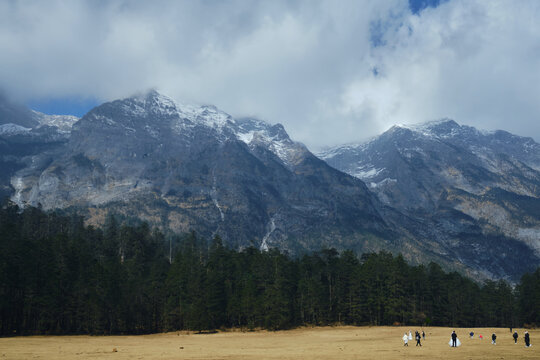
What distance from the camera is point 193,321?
96.5 m

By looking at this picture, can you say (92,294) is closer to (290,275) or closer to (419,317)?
(290,275)

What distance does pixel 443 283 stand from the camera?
403ft

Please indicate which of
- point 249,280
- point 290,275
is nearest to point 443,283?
point 290,275

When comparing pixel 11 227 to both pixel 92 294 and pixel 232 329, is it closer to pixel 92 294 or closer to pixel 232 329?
pixel 92 294

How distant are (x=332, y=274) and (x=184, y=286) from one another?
41.9 meters

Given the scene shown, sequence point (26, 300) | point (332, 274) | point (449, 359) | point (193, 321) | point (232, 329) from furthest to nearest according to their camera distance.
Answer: point (332, 274) → point (232, 329) → point (193, 321) → point (26, 300) → point (449, 359)

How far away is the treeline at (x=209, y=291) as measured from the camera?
3337 inches

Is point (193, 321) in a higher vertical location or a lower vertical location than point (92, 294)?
lower

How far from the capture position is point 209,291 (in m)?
102

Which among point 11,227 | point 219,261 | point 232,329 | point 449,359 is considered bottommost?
point 232,329

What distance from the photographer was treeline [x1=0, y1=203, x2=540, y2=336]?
8475 cm

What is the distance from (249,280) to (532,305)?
260 feet

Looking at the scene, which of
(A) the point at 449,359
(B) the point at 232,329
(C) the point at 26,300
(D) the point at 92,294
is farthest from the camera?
(B) the point at 232,329

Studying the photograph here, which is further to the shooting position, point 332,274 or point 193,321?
point 332,274
